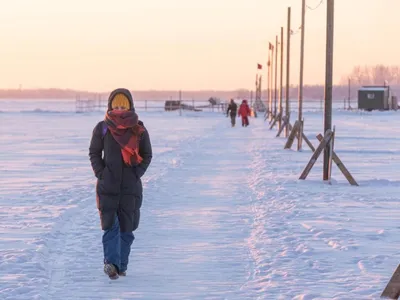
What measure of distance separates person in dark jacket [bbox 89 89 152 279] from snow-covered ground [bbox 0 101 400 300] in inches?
17.4

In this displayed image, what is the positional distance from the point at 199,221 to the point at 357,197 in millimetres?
3971

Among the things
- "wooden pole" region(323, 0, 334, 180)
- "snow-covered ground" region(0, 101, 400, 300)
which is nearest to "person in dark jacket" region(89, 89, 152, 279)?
"snow-covered ground" region(0, 101, 400, 300)

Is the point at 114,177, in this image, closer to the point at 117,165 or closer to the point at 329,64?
the point at 117,165

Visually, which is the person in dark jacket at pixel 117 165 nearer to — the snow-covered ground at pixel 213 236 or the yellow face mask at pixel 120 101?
the yellow face mask at pixel 120 101

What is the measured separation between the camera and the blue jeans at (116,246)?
6.98 metres

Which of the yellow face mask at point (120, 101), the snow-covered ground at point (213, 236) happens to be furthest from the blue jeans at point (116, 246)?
the yellow face mask at point (120, 101)

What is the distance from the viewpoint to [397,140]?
32.6 meters

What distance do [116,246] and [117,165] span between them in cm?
78

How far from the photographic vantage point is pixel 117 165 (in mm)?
6859

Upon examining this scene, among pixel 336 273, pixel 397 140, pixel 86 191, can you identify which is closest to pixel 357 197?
pixel 86 191

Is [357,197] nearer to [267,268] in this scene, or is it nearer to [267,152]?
[267,268]

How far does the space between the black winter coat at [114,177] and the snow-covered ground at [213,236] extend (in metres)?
0.63

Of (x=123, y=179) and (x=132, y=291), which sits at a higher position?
(x=123, y=179)

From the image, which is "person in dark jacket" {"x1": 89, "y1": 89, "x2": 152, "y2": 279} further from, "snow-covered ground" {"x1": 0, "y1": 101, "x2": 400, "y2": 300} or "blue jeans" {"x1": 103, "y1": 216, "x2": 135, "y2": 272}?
"snow-covered ground" {"x1": 0, "y1": 101, "x2": 400, "y2": 300}
